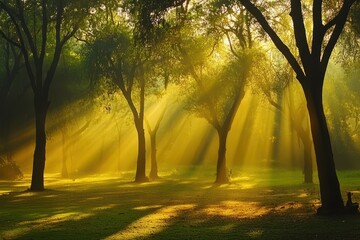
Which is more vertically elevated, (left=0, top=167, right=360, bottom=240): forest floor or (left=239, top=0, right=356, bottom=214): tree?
(left=239, top=0, right=356, bottom=214): tree

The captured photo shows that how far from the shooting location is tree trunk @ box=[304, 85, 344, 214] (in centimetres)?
1705

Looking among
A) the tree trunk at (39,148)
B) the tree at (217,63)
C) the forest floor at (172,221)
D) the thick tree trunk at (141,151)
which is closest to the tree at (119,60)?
the thick tree trunk at (141,151)

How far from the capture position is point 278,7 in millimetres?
37406

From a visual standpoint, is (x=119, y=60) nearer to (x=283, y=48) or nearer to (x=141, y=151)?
(x=141, y=151)

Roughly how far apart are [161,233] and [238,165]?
64836mm

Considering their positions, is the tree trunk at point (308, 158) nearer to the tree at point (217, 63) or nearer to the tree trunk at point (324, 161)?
the tree at point (217, 63)

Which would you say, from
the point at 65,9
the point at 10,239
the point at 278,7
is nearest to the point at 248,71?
A: the point at 278,7

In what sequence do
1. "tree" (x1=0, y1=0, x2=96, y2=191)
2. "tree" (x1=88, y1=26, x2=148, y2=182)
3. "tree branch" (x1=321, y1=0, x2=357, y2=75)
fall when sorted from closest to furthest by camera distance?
"tree branch" (x1=321, y1=0, x2=357, y2=75) → "tree" (x1=0, y1=0, x2=96, y2=191) → "tree" (x1=88, y1=26, x2=148, y2=182)

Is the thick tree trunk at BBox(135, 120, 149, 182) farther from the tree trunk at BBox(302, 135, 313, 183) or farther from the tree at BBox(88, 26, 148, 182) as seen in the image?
the tree trunk at BBox(302, 135, 313, 183)

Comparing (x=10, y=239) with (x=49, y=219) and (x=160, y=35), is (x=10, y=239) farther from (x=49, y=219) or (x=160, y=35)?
(x=160, y=35)

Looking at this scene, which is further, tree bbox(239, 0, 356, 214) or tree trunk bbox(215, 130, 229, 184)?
tree trunk bbox(215, 130, 229, 184)

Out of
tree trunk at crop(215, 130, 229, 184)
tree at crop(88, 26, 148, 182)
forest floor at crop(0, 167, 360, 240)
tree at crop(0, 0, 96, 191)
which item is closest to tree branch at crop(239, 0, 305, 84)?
forest floor at crop(0, 167, 360, 240)

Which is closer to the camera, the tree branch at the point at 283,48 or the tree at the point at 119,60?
the tree branch at the point at 283,48

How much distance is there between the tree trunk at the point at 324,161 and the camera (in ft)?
55.9
